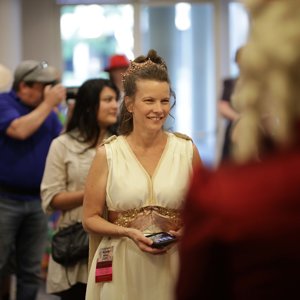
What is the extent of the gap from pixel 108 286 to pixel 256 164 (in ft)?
5.42

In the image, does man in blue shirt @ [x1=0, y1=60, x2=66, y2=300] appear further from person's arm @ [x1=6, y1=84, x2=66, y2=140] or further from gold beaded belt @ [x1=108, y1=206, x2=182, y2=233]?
gold beaded belt @ [x1=108, y1=206, x2=182, y2=233]

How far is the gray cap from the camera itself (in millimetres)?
4336

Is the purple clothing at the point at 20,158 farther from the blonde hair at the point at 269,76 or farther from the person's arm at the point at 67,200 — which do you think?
the blonde hair at the point at 269,76

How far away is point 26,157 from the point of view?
4195 millimetres

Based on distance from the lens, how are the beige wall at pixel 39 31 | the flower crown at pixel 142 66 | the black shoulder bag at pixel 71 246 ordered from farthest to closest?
the beige wall at pixel 39 31 < the black shoulder bag at pixel 71 246 < the flower crown at pixel 142 66

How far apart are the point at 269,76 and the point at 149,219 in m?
1.61

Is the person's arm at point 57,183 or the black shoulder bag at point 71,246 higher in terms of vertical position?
the person's arm at point 57,183

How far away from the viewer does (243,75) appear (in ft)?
3.79

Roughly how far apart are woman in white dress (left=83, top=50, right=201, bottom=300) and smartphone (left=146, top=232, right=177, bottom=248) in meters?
0.02

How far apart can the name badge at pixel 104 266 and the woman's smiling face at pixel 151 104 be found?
19.4 inches

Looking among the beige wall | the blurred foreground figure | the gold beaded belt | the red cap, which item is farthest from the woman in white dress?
the beige wall

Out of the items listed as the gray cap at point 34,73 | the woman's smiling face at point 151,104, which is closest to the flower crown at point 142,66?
the woman's smiling face at point 151,104

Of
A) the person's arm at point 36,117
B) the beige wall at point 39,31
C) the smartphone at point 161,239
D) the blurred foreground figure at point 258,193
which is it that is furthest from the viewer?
the beige wall at point 39,31

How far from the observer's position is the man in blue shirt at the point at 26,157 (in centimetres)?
417
